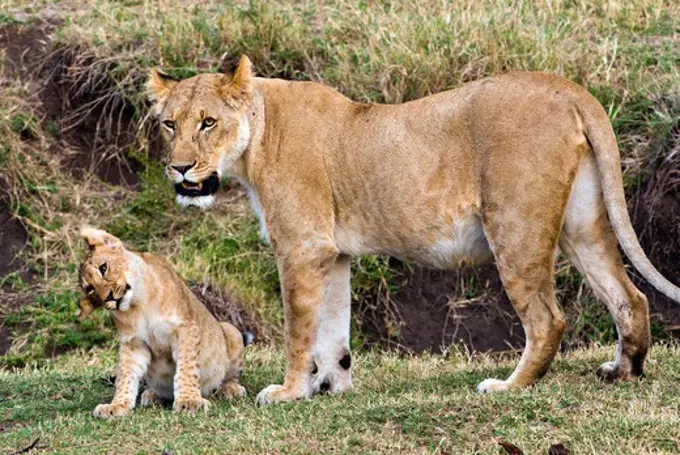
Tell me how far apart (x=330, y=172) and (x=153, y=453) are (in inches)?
76.5

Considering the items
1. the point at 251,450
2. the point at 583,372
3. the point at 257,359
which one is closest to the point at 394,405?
the point at 251,450

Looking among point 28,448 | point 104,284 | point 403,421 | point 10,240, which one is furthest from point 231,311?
point 403,421

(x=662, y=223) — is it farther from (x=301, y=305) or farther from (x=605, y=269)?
(x=301, y=305)

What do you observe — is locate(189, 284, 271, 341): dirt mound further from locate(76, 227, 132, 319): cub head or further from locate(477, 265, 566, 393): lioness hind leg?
locate(477, 265, 566, 393): lioness hind leg

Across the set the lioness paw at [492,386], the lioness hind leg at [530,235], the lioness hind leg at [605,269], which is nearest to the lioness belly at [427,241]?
the lioness hind leg at [530,235]

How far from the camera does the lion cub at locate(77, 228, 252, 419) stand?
20.4 feet

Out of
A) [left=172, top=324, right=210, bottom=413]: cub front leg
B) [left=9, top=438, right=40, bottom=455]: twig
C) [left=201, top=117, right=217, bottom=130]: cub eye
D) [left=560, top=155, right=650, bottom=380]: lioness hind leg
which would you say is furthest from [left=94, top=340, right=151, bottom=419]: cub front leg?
[left=560, top=155, right=650, bottom=380]: lioness hind leg

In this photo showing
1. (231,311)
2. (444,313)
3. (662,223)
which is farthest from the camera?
(444,313)

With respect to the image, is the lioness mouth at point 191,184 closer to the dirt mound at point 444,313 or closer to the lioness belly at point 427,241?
the lioness belly at point 427,241

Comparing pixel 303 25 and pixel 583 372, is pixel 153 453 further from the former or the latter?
pixel 303 25

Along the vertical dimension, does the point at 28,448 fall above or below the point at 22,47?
above

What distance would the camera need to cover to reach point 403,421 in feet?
17.7

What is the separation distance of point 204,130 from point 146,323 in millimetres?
998

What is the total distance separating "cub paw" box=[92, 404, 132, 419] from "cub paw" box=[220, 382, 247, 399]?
74 centimetres
